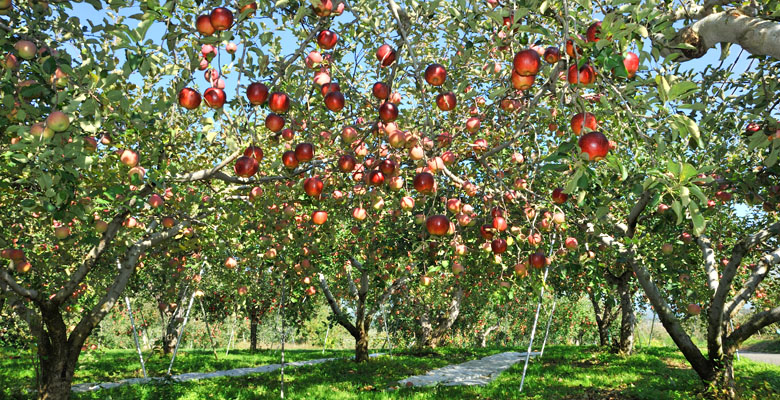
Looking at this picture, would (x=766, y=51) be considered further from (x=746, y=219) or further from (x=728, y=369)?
(x=746, y=219)

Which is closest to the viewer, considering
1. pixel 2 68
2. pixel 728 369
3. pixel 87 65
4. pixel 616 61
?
pixel 616 61

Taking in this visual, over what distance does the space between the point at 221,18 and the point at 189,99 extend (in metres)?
0.58

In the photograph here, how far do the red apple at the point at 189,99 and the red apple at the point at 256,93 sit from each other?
352 millimetres

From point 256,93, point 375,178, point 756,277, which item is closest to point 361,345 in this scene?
point 756,277

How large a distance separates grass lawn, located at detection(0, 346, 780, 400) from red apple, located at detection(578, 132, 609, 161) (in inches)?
270

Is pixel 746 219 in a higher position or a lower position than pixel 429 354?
higher

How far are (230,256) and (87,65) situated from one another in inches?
155

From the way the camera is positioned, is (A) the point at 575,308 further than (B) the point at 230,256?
Yes

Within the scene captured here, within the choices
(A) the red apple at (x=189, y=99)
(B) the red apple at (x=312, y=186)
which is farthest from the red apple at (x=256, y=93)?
(B) the red apple at (x=312, y=186)

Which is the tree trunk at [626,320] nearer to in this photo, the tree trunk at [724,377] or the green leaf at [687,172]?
the tree trunk at [724,377]

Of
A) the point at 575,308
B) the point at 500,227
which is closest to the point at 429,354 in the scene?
the point at 500,227

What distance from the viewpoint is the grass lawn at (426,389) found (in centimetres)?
787

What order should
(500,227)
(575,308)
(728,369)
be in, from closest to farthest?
(500,227) → (728,369) → (575,308)

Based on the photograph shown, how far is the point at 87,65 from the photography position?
248 centimetres
